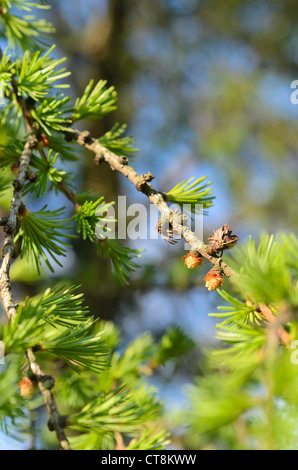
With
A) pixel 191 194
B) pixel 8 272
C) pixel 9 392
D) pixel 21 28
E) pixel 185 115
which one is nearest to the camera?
pixel 9 392

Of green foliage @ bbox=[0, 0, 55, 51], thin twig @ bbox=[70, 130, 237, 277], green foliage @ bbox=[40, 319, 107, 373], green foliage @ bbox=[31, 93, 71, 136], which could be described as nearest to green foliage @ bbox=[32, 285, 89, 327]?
green foliage @ bbox=[40, 319, 107, 373]

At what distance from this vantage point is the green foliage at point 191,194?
520mm

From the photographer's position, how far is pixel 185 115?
2.40m

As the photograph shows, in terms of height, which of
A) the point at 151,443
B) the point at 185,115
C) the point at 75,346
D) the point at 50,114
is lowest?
the point at 151,443

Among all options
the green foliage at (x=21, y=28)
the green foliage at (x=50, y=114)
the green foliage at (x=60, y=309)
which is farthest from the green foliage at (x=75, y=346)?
the green foliage at (x=21, y=28)

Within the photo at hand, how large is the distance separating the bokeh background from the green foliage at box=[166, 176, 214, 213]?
2.29 ft

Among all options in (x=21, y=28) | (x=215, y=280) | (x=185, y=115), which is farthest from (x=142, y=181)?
(x=185, y=115)

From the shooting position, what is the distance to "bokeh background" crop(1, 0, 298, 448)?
1.52 meters

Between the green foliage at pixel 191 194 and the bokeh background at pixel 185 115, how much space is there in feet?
2.29

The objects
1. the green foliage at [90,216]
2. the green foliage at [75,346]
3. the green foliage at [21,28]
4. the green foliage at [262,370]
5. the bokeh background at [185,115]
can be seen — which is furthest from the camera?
the bokeh background at [185,115]

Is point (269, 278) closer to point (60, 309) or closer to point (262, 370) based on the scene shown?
point (262, 370)

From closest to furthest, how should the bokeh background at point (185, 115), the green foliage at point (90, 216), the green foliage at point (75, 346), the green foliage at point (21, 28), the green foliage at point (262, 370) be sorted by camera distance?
1. the green foliage at point (262, 370)
2. the green foliage at point (75, 346)
3. the green foliage at point (90, 216)
4. the green foliage at point (21, 28)
5. the bokeh background at point (185, 115)

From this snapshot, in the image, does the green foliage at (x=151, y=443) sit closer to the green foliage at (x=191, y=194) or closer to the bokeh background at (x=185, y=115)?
the green foliage at (x=191, y=194)

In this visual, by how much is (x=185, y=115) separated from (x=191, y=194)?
77.9 inches
